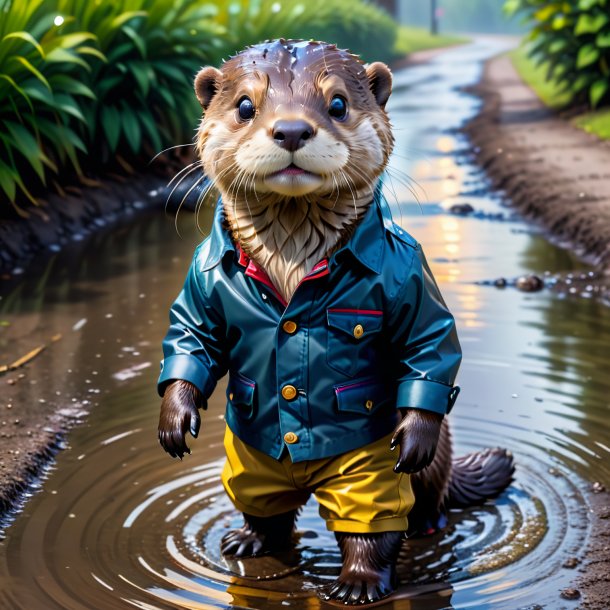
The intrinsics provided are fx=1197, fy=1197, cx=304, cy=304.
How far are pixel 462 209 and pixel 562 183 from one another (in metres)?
0.86

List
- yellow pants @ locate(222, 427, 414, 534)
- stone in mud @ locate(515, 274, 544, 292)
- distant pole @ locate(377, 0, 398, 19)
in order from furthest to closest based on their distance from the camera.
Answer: distant pole @ locate(377, 0, 398, 19) < stone in mud @ locate(515, 274, 544, 292) < yellow pants @ locate(222, 427, 414, 534)

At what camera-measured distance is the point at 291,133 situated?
9.26 ft

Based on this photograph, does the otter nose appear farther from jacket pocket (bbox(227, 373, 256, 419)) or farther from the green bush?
the green bush

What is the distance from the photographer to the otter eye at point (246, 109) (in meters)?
3.01

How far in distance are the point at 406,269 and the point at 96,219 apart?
5570mm

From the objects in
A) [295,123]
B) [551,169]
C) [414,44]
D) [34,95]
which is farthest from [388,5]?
[295,123]

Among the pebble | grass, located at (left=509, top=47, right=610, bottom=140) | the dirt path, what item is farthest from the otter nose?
grass, located at (left=509, top=47, right=610, bottom=140)

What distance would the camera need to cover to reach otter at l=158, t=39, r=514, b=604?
9.96 feet

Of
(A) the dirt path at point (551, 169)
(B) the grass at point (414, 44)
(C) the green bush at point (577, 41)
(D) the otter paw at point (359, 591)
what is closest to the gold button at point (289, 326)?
(D) the otter paw at point (359, 591)

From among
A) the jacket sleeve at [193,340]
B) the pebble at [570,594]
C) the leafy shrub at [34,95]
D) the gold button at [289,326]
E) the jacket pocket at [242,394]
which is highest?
the gold button at [289,326]

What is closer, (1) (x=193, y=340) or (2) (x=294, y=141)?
(2) (x=294, y=141)

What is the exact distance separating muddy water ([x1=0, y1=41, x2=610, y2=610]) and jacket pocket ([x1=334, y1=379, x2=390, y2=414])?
0.54 m

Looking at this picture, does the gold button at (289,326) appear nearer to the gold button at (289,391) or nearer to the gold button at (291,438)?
the gold button at (289,391)

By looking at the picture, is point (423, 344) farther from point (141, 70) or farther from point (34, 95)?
point (141, 70)
